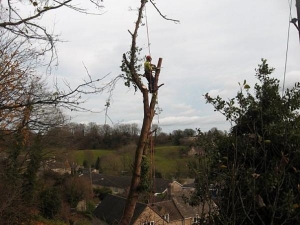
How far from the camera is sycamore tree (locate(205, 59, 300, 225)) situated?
4004 millimetres

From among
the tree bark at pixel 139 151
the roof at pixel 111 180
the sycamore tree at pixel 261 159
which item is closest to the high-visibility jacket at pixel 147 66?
the tree bark at pixel 139 151

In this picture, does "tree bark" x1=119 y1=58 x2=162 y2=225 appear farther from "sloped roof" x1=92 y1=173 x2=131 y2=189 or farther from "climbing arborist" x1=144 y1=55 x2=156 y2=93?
"sloped roof" x1=92 y1=173 x2=131 y2=189

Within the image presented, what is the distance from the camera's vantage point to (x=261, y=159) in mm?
4625

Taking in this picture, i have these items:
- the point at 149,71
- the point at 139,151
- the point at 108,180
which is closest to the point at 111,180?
the point at 108,180

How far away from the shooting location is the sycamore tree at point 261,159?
400 centimetres

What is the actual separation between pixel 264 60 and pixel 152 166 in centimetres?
244

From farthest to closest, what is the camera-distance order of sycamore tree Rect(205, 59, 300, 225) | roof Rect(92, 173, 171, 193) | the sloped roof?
the sloped roof → roof Rect(92, 173, 171, 193) → sycamore tree Rect(205, 59, 300, 225)

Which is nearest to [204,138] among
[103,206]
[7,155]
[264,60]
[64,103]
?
[264,60]

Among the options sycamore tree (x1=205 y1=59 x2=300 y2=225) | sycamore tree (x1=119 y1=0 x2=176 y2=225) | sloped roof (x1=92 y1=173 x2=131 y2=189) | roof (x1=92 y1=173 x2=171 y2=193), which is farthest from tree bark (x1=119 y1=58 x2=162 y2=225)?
sloped roof (x1=92 y1=173 x2=131 y2=189)

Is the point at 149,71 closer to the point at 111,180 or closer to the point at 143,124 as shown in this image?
the point at 143,124

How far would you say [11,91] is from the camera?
5.82 m

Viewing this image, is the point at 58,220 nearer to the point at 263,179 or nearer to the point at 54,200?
the point at 54,200

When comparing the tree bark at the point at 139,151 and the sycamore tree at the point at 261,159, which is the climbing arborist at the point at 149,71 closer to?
the tree bark at the point at 139,151

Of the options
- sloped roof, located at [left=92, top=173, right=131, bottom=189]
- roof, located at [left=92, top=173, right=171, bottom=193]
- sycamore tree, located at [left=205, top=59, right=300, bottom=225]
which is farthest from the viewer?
sloped roof, located at [left=92, top=173, right=131, bottom=189]
